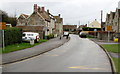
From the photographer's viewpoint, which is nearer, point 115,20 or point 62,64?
point 62,64

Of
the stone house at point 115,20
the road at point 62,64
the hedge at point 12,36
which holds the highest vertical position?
the stone house at point 115,20

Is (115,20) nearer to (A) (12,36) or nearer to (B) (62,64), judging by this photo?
(A) (12,36)

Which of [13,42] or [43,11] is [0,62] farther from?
[43,11]

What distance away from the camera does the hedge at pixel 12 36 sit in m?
22.1

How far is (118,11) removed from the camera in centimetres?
A: 5562

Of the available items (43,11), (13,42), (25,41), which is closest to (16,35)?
(13,42)

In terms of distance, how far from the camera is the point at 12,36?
23891 millimetres

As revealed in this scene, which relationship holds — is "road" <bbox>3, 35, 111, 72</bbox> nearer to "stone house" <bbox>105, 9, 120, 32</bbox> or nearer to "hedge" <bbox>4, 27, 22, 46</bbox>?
"hedge" <bbox>4, 27, 22, 46</bbox>

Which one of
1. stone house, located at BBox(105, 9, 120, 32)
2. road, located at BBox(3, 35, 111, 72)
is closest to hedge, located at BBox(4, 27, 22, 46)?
road, located at BBox(3, 35, 111, 72)

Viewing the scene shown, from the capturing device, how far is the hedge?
22.1 metres

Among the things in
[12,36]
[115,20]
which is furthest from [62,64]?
[115,20]

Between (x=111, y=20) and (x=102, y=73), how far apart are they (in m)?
57.9

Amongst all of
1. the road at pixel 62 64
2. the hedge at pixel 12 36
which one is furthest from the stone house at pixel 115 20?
the road at pixel 62 64

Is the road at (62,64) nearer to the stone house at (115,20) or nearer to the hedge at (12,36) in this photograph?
the hedge at (12,36)
